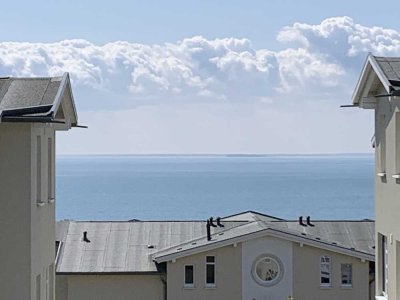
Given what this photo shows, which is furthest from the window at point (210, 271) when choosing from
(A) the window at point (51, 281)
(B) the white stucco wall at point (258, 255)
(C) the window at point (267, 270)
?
(A) the window at point (51, 281)

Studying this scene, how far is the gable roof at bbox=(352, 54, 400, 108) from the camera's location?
14121mm

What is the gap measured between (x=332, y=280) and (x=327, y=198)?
92.2 metres

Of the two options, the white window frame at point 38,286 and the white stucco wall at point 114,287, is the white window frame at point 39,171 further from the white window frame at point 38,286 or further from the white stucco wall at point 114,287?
the white stucco wall at point 114,287

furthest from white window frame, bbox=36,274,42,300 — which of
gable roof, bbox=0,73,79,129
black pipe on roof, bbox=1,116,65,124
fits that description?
black pipe on roof, bbox=1,116,65,124

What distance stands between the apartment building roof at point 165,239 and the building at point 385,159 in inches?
400

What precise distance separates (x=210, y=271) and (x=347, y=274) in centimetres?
352

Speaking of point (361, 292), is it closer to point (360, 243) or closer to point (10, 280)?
point (360, 243)

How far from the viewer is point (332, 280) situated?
90.2 feet

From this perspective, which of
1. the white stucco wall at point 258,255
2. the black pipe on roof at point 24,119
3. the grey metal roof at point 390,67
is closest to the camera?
the black pipe on roof at point 24,119

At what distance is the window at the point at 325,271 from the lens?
27.3 meters

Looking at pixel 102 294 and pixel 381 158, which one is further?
pixel 102 294

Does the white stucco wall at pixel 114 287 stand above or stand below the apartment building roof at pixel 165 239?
below

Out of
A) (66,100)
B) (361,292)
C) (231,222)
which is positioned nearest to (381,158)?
(66,100)

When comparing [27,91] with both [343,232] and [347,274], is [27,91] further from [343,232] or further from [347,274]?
[343,232]
